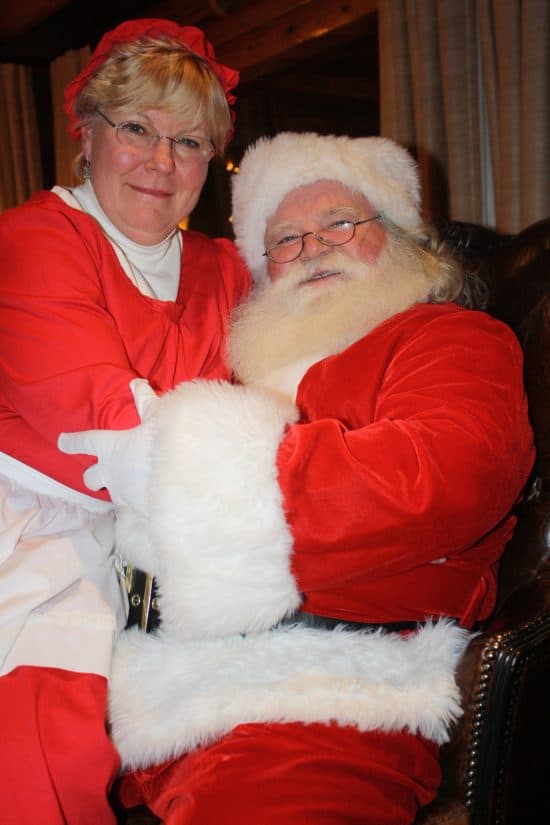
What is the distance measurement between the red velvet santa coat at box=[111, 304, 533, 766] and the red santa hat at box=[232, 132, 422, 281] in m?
0.50

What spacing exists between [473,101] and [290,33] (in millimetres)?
1296

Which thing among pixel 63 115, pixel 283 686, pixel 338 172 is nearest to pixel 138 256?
pixel 338 172

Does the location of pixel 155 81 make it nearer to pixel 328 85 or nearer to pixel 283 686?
pixel 283 686

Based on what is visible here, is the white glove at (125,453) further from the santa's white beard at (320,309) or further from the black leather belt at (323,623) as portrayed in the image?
the santa's white beard at (320,309)

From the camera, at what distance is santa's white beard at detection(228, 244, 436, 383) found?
5.21 feet

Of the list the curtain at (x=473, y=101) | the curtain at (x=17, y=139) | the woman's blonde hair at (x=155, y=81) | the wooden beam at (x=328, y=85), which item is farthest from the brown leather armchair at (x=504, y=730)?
the curtain at (x=17, y=139)

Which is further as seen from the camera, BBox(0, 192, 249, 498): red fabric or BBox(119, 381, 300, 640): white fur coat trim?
BBox(0, 192, 249, 498): red fabric

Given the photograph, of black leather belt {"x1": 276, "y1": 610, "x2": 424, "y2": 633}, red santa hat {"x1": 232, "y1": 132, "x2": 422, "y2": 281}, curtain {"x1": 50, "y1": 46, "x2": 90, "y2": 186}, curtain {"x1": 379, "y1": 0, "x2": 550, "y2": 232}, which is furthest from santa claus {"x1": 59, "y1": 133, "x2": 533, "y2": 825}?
curtain {"x1": 50, "y1": 46, "x2": 90, "y2": 186}

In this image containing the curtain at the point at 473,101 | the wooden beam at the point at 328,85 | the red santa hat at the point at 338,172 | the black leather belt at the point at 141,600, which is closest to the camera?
the black leather belt at the point at 141,600

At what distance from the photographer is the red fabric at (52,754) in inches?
46.9

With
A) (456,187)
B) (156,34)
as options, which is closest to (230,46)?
(456,187)

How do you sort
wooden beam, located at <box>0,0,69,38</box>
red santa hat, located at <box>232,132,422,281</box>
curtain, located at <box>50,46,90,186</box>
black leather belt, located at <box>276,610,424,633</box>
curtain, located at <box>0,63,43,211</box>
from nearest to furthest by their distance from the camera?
black leather belt, located at <box>276,610,424,633</box> < red santa hat, located at <box>232,132,422,281</box> < wooden beam, located at <box>0,0,69,38</box> < curtain, located at <box>50,46,90,186</box> < curtain, located at <box>0,63,43,211</box>

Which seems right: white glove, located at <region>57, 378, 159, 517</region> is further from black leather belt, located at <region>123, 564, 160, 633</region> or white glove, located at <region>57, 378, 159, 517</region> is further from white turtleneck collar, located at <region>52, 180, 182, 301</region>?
white turtleneck collar, located at <region>52, 180, 182, 301</region>

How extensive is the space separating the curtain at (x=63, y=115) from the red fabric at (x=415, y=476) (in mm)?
4241
